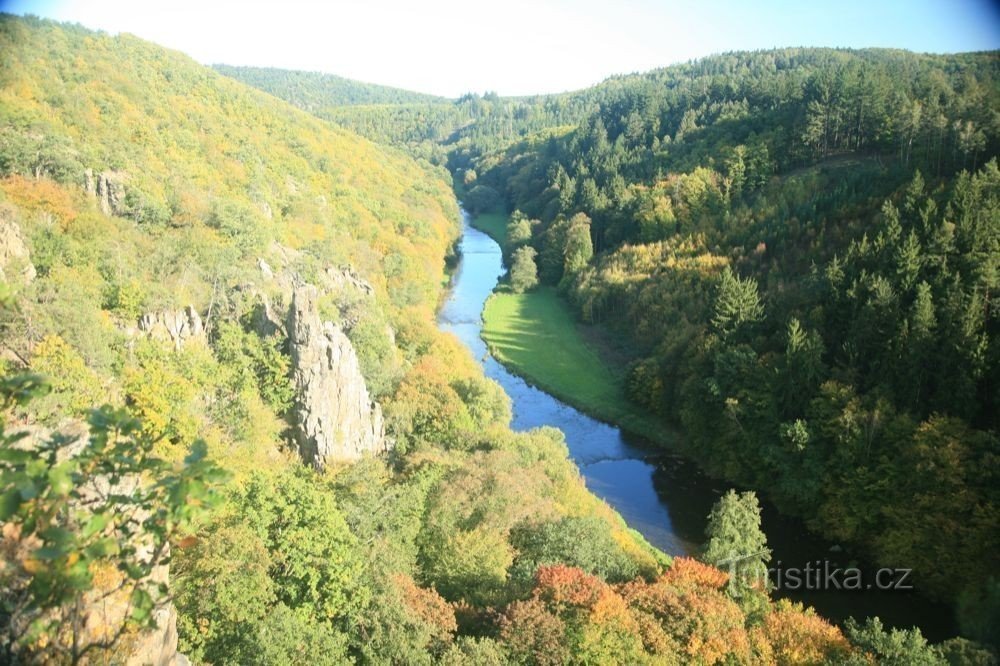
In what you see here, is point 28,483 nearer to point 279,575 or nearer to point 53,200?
point 279,575

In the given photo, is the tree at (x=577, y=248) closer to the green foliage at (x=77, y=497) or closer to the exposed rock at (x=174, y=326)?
the exposed rock at (x=174, y=326)

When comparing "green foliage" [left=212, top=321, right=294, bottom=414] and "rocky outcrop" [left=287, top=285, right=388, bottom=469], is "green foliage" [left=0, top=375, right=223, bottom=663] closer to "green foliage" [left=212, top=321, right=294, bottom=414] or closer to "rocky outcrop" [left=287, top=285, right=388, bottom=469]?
"rocky outcrop" [left=287, top=285, right=388, bottom=469]

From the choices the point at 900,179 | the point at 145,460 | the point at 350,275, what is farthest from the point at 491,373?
the point at 145,460

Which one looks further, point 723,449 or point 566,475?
point 723,449

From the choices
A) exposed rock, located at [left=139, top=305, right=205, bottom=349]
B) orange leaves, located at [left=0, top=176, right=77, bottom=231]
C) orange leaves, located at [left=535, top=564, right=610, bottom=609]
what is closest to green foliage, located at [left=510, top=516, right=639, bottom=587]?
orange leaves, located at [left=535, top=564, right=610, bottom=609]

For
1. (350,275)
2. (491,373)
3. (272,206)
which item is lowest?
(491,373)

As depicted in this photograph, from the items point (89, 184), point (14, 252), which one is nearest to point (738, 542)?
point (14, 252)
